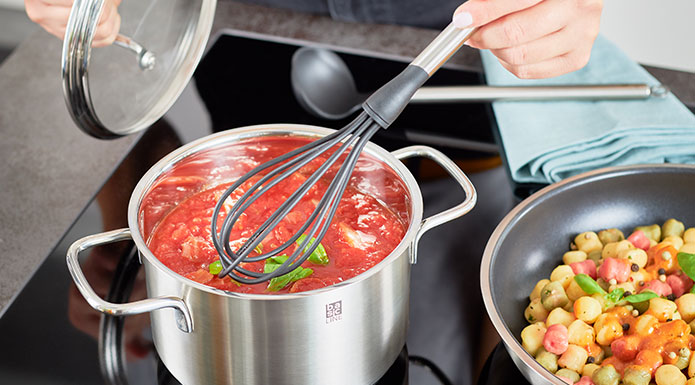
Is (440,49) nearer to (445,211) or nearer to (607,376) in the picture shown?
(445,211)

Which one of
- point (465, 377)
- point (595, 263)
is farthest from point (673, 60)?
point (465, 377)

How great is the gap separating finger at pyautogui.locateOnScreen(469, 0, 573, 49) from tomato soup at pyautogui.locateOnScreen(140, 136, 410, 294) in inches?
6.7

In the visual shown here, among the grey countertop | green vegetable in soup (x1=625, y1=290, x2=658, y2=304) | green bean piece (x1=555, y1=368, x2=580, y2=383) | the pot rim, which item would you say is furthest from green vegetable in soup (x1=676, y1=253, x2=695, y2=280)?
the grey countertop

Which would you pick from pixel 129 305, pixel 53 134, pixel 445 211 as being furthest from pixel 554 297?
pixel 53 134

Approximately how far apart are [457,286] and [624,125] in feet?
0.96

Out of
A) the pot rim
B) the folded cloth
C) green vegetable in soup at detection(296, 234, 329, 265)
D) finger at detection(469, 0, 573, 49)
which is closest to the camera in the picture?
the pot rim

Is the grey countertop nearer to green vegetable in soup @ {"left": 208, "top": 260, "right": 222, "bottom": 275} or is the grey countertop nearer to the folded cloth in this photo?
the folded cloth

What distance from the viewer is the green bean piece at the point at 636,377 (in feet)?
1.98

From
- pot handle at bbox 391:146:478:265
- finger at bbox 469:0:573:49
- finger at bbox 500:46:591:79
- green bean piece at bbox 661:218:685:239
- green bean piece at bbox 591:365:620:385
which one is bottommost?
green bean piece at bbox 591:365:620:385

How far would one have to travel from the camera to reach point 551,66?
82cm

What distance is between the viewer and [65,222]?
85cm

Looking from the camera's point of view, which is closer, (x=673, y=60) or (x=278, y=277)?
(x=278, y=277)

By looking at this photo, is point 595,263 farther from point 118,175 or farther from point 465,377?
point 118,175

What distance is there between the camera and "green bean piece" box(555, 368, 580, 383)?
0.62 meters
